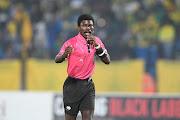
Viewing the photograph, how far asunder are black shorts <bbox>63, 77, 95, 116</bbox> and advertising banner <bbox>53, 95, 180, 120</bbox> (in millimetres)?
3545

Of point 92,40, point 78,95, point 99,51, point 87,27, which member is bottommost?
point 78,95

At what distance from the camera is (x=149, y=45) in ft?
35.1

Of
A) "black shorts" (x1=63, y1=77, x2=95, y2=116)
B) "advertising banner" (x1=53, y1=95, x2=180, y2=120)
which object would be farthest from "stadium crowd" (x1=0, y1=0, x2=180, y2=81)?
"black shorts" (x1=63, y1=77, x2=95, y2=116)

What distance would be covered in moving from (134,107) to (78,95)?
12.4ft

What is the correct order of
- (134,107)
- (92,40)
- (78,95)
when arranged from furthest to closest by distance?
1. (134,107)
2. (78,95)
3. (92,40)

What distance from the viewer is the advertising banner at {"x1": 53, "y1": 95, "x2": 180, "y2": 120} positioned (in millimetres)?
8016

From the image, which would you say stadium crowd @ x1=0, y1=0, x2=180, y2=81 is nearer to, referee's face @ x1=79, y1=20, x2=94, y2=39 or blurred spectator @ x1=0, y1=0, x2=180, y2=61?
blurred spectator @ x1=0, y1=0, x2=180, y2=61

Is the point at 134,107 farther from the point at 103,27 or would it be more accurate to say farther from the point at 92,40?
the point at 92,40

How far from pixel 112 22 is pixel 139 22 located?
91 centimetres

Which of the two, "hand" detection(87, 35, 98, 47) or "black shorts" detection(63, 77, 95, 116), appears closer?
"hand" detection(87, 35, 98, 47)

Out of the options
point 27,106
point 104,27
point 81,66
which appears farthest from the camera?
point 104,27

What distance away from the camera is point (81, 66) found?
4504 mm

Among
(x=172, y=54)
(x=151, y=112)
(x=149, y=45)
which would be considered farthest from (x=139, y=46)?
(x=151, y=112)

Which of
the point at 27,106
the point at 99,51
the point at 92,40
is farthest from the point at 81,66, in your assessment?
the point at 27,106
